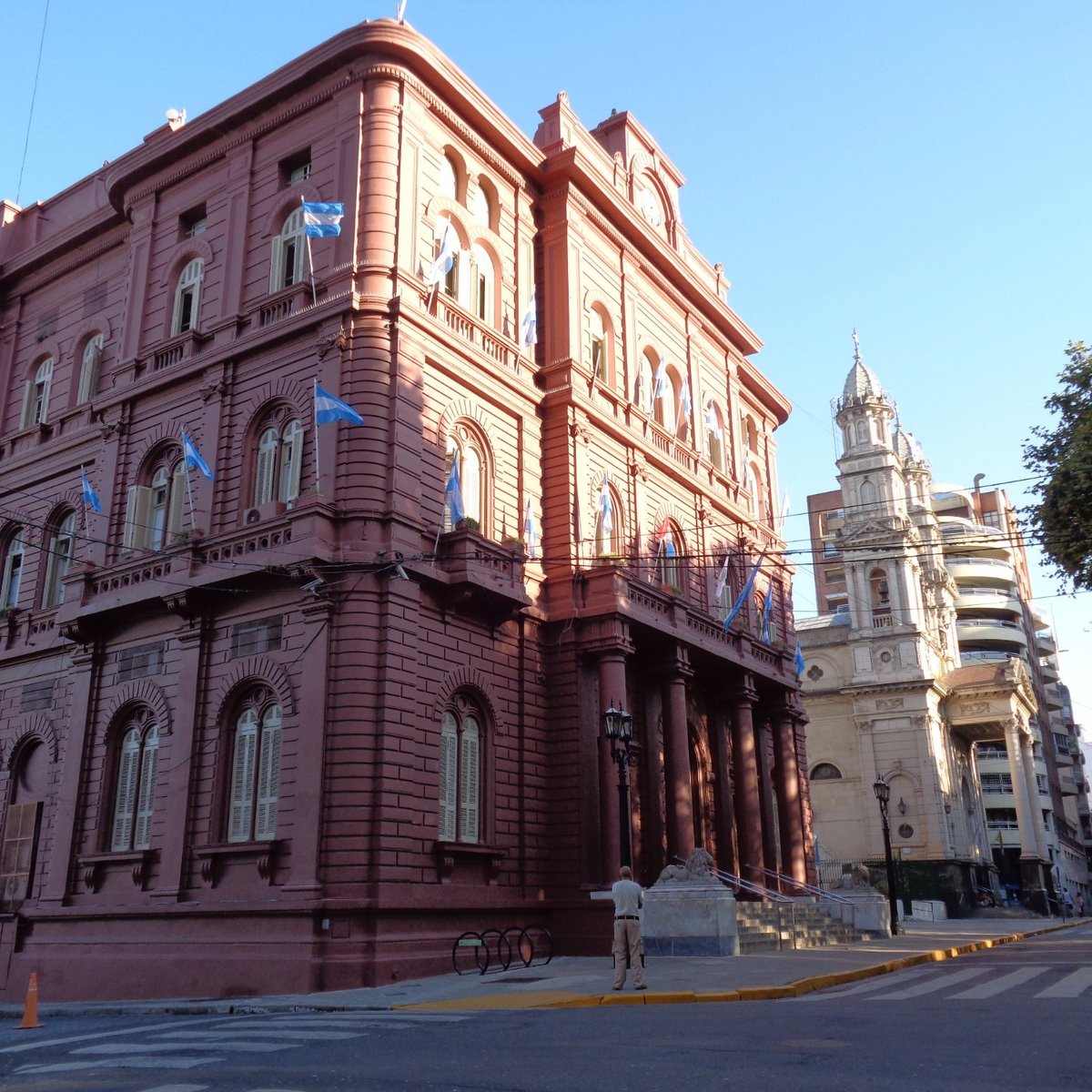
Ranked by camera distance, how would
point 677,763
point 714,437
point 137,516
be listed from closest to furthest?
point 137,516 < point 677,763 < point 714,437

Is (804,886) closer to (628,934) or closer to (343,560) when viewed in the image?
(628,934)

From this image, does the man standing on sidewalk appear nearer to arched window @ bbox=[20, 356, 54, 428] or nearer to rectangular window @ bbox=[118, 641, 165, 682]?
rectangular window @ bbox=[118, 641, 165, 682]

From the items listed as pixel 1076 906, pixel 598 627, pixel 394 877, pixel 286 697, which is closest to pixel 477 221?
pixel 598 627

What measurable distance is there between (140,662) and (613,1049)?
1801 centimetres

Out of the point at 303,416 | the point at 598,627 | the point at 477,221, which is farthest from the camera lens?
the point at 477,221

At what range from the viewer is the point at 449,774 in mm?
24031

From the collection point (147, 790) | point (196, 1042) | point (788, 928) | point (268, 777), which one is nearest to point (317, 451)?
point (268, 777)

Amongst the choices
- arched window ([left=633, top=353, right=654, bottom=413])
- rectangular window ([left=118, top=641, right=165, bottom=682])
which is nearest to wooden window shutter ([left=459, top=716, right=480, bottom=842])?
rectangular window ([left=118, top=641, right=165, bottom=682])

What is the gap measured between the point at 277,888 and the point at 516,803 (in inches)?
246

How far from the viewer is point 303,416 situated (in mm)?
24859

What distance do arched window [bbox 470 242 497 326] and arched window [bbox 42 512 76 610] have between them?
12109 millimetres

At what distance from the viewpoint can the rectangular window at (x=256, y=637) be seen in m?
23.2

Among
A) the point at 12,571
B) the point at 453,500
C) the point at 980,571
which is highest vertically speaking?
the point at 980,571

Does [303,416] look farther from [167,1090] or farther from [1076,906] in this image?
→ [1076,906]
